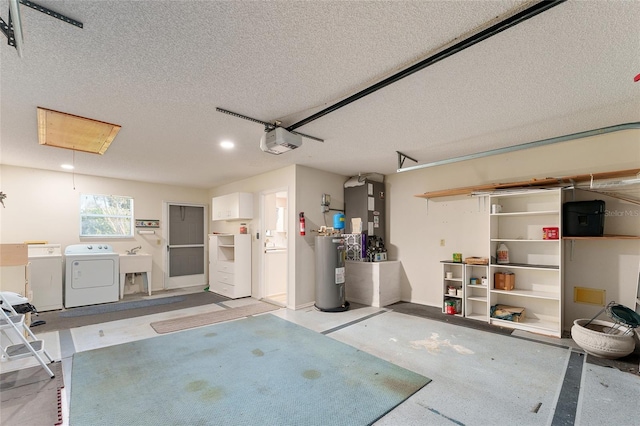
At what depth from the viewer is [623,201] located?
134 inches

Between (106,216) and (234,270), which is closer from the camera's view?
(234,270)

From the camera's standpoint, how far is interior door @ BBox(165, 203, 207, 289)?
6926 millimetres

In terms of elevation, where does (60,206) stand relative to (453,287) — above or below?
above

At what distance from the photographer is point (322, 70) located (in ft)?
6.88

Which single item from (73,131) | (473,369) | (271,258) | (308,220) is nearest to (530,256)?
(473,369)

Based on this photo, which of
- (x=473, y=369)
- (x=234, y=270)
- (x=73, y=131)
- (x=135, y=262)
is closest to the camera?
(x=473, y=369)

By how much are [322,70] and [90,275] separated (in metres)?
5.72

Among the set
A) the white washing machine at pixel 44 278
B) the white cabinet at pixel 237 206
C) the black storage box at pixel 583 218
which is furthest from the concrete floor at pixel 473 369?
the white cabinet at pixel 237 206

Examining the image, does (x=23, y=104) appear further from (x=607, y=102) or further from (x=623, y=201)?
(x=623, y=201)

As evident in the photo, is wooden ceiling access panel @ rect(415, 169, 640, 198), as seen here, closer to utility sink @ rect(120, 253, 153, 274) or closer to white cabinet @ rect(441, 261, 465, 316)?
white cabinet @ rect(441, 261, 465, 316)

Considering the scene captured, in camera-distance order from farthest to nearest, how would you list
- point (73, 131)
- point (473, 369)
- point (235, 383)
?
point (73, 131) → point (473, 369) → point (235, 383)

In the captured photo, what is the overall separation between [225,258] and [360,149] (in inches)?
166

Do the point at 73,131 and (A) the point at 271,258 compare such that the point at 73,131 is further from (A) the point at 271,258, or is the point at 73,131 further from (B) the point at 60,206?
(A) the point at 271,258

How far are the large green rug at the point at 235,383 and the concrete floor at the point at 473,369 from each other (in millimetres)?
151
